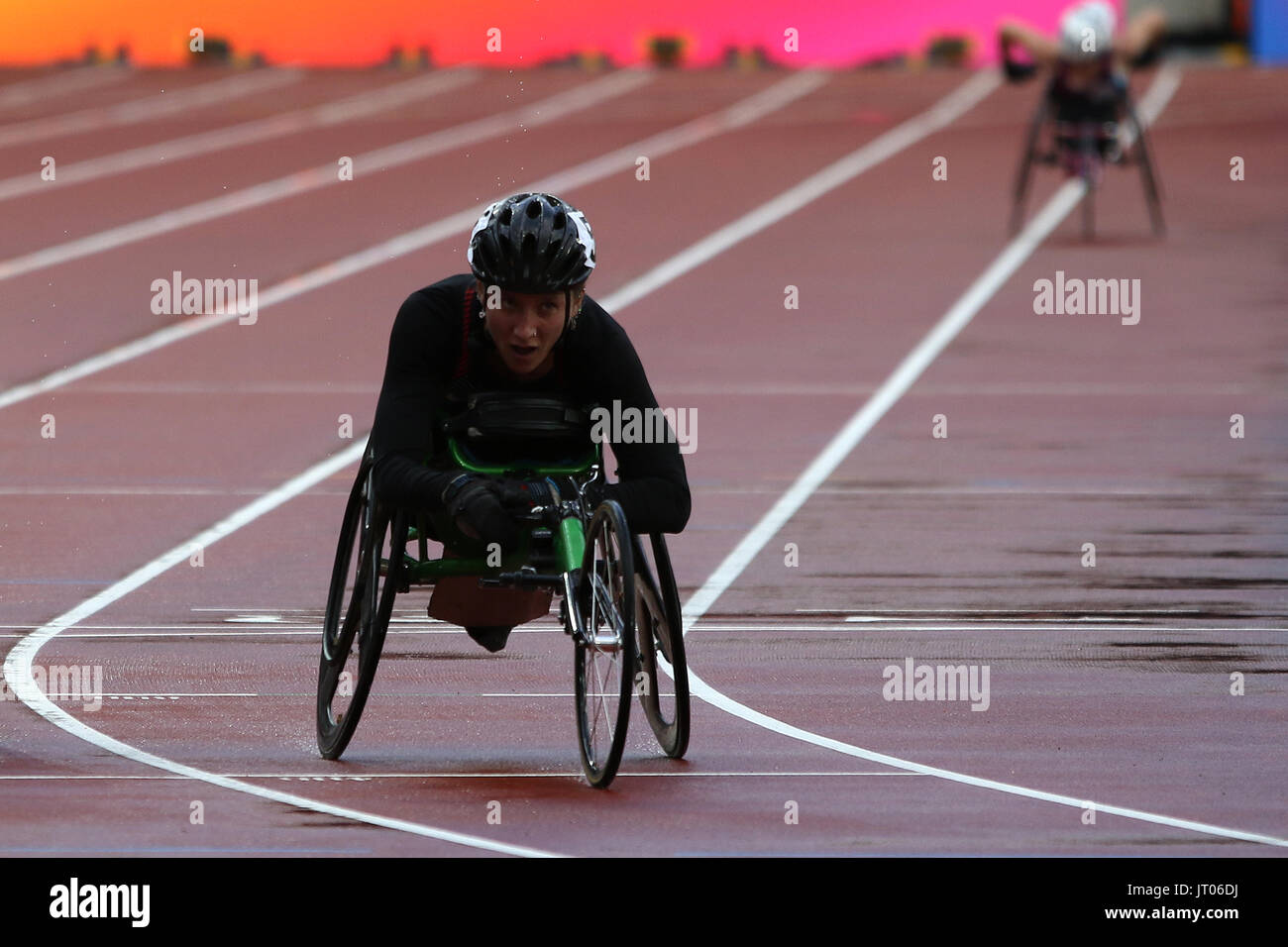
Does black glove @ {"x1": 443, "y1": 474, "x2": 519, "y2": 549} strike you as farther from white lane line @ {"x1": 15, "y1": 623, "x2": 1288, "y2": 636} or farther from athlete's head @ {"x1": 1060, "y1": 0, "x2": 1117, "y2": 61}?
athlete's head @ {"x1": 1060, "y1": 0, "x2": 1117, "y2": 61}

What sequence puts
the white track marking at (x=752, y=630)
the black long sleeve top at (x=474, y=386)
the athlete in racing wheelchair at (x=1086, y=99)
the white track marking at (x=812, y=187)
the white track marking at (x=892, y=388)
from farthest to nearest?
the athlete in racing wheelchair at (x=1086, y=99) < the white track marking at (x=812, y=187) < the white track marking at (x=892, y=388) < the white track marking at (x=752, y=630) < the black long sleeve top at (x=474, y=386)

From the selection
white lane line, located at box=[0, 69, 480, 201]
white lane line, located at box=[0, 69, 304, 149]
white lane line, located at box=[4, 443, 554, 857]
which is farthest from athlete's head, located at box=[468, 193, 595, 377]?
white lane line, located at box=[0, 69, 304, 149]

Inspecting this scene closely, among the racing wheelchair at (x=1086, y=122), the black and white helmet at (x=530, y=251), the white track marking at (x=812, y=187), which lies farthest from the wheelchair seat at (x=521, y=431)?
the racing wheelchair at (x=1086, y=122)

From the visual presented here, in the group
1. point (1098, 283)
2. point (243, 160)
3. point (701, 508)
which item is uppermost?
point (243, 160)

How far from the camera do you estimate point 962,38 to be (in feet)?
183

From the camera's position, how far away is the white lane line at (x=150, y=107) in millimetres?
42241

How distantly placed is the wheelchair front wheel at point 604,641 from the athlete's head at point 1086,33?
20646mm

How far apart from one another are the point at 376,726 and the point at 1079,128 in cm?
2058

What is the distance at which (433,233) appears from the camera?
31.6 metres

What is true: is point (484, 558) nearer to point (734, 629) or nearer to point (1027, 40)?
point (734, 629)

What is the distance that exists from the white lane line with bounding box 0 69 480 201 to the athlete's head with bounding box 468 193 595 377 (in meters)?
27.3

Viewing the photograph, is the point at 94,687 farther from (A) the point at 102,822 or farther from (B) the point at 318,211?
(B) the point at 318,211

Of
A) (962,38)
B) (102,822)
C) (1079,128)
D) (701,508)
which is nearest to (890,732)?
(102,822)

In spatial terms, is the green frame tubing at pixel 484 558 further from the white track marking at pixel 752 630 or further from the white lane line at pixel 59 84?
the white lane line at pixel 59 84
